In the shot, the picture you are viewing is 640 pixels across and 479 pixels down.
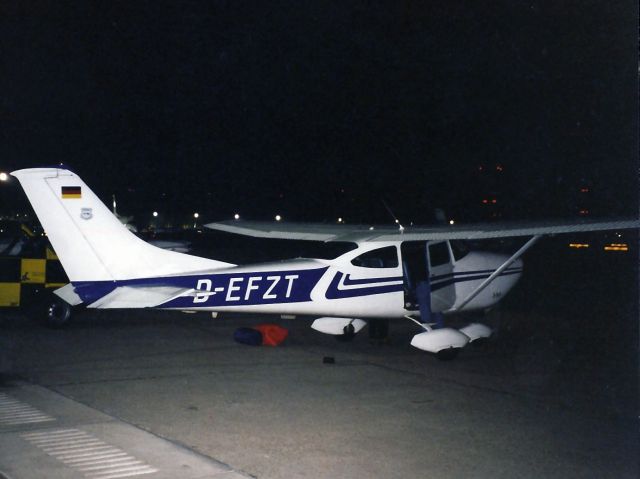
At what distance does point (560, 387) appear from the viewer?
9.12m

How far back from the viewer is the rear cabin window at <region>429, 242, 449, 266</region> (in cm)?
1205

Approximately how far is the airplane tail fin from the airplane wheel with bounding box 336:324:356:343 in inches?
150

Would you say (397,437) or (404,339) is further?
(404,339)

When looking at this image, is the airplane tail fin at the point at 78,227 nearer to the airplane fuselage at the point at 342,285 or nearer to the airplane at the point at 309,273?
the airplane at the point at 309,273

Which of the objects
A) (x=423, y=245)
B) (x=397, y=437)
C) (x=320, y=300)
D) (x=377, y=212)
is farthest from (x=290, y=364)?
(x=377, y=212)

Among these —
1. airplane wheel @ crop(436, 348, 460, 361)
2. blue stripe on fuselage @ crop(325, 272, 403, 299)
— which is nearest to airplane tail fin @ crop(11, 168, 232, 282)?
blue stripe on fuselage @ crop(325, 272, 403, 299)

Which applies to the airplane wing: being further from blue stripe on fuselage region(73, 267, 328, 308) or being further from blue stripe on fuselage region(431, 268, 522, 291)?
blue stripe on fuselage region(73, 267, 328, 308)

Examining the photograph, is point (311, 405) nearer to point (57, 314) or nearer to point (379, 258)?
point (379, 258)

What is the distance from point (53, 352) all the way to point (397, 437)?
660cm

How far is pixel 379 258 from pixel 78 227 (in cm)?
468

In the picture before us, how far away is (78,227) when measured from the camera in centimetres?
1005

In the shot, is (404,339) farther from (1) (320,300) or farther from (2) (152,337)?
(2) (152,337)

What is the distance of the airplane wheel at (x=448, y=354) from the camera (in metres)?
10.7

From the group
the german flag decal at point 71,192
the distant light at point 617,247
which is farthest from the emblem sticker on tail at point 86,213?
the distant light at point 617,247
